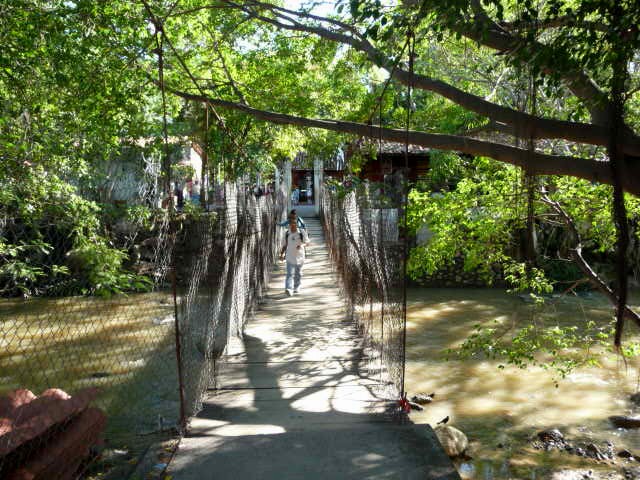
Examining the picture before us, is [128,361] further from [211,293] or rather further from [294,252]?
[211,293]

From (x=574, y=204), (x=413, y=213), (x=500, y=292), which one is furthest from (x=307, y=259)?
(x=574, y=204)

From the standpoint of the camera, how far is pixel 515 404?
6707 millimetres

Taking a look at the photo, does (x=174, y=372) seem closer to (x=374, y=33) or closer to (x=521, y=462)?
(x=521, y=462)

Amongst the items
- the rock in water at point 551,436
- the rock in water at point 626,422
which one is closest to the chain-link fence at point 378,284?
the rock in water at point 551,436

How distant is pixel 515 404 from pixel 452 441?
2059 millimetres

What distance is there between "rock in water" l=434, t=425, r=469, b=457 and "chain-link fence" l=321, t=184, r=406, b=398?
1.96ft

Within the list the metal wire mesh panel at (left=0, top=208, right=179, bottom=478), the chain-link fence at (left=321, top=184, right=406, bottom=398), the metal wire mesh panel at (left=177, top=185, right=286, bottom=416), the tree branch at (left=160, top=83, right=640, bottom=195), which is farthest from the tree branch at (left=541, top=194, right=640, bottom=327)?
the metal wire mesh panel at (left=0, top=208, right=179, bottom=478)

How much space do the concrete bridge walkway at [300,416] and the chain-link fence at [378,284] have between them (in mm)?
239

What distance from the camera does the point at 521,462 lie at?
5.08 m

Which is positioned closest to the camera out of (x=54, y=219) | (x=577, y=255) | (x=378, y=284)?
(x=378, y=284)

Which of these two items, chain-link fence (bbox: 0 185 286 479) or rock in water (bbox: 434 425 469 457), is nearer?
chain-link fence (bbox: 0 185 286 479)

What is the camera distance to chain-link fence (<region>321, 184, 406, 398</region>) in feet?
15.6

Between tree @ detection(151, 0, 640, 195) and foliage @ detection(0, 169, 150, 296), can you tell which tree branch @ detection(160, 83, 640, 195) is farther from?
foliage @ detection(0, 169, 150, 296)

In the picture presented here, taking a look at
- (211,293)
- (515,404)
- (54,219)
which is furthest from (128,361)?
(515,404)
